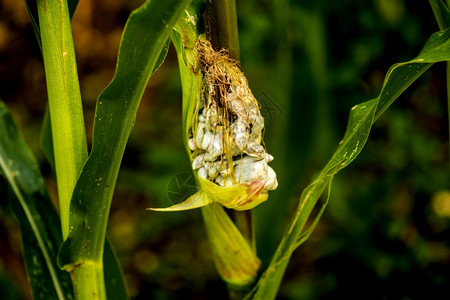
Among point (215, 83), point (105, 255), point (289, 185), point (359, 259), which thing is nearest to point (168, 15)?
point (215, 83)

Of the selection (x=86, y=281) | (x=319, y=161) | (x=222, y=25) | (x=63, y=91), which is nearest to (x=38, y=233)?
(x=86, y=281)

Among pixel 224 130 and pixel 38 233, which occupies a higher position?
pixel 224 130

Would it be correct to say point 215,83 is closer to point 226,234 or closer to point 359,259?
point 226,234

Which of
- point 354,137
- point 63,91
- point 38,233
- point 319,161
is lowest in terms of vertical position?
point 319,161

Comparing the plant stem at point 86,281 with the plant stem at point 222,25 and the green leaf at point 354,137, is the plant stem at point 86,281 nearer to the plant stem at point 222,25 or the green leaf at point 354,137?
the green leaf at point 354,137

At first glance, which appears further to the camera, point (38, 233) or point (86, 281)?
point (38, 233)

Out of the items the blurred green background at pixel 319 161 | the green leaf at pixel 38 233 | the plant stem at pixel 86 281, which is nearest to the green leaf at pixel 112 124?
the plant stem at pixel 86 281

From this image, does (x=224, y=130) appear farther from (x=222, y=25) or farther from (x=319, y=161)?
(x=319, y=161)
